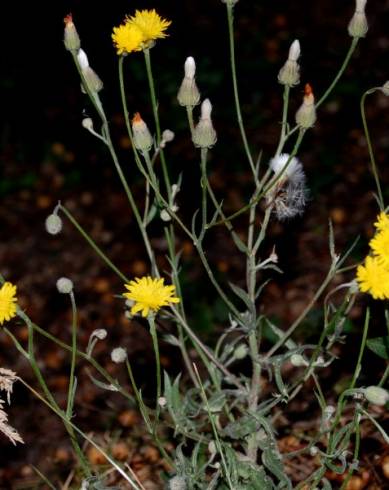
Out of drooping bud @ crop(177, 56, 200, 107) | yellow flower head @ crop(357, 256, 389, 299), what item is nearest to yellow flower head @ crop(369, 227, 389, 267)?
yellow flower head @ crop(357, 256, 389, 299)

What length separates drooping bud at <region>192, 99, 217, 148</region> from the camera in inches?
69.6

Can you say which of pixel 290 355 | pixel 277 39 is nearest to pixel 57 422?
pixel 290 355

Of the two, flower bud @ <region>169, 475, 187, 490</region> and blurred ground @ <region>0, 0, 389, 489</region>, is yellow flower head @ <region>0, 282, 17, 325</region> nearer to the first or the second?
flower bud @ <region>169, 475, 187, 490</region>

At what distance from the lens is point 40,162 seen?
498cm

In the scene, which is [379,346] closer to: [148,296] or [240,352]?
[240,352]

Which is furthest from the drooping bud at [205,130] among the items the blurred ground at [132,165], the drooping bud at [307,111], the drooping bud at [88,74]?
the blurred ground at [132,165]

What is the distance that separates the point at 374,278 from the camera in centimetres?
158

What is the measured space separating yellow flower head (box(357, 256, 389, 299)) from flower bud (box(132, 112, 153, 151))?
23.0 inches

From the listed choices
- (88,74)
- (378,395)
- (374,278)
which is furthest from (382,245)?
(88,74)

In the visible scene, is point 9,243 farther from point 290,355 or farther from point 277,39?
point 290,355

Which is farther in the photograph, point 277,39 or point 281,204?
point 277,39

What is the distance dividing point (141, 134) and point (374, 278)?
0.63 meters

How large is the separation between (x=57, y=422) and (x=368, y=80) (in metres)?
2.84

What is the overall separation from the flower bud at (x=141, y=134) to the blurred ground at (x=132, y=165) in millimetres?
1747
